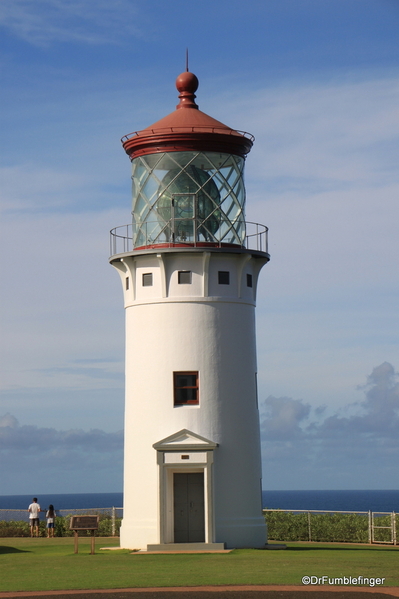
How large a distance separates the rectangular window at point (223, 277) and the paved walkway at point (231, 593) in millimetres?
11518

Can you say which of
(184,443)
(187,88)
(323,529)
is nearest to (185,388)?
(184,443)

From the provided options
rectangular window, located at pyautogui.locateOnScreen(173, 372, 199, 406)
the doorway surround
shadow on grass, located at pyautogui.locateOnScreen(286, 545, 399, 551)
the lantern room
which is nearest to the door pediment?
the doorway surround

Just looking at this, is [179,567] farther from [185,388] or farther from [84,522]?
[185,388]

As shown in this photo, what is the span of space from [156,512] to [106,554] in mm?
2131

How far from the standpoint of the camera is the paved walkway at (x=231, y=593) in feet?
54.9

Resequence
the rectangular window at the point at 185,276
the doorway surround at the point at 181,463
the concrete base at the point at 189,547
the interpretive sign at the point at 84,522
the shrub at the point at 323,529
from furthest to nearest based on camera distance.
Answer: the shrub at the point at 323,529 < the rectangular window at the point at 185,276 < the doorway surround at the point at 181,463 < the concrete base at the point at 189,547 < the interpretive sign at the point at 84,522

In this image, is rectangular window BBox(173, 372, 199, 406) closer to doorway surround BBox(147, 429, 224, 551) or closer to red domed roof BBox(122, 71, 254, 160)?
doorway surround BBox(147, 429, 224, 551)

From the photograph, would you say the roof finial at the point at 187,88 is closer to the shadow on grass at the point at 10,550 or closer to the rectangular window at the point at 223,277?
the rectangular window at the point at 223,277

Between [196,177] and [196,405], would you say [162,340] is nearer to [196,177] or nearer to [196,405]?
[196,405]

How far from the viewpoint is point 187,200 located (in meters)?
27.3

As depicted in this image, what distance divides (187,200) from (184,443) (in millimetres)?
7088

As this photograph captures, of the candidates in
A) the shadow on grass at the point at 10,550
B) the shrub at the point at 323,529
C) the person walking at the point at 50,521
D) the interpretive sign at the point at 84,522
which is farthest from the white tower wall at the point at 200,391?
the person walking at the point at 50,521

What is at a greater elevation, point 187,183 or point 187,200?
point 187,183

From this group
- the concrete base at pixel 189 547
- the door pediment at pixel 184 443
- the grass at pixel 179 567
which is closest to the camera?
the grass at pixel 179 567
